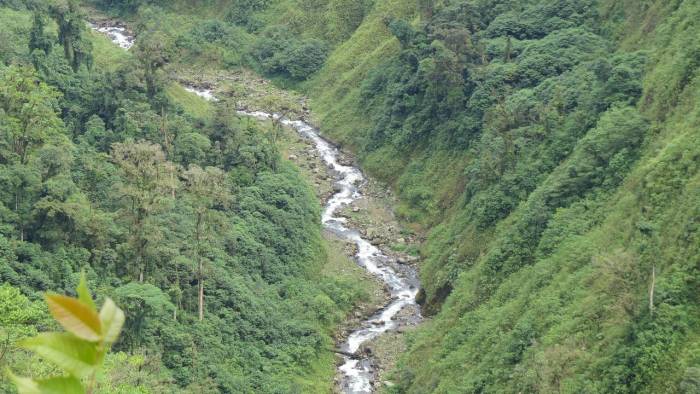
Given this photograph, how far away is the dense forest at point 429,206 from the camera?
1233 inches

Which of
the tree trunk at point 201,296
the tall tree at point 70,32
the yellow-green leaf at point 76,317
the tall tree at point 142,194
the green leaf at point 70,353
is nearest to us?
the yellow-green leaf at point 76,317

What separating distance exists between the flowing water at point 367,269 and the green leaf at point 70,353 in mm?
39954

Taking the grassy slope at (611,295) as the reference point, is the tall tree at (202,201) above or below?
below

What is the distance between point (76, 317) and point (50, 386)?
36 centimetres

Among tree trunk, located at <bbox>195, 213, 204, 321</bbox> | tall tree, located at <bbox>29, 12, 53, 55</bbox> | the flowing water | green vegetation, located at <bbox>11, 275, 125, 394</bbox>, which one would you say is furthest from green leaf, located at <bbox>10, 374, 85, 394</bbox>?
tall tree, located at <bbox>29, 12, 53, 55</bbox>

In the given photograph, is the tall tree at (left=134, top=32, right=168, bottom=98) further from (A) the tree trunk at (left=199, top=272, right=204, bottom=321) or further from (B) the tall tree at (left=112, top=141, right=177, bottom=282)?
(A) the tree trunk at (left=199, top=272, right=204, bottom=321)

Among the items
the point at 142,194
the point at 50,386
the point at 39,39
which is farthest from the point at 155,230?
the point at 50,386

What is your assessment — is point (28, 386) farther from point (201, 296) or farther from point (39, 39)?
point (39, 39)

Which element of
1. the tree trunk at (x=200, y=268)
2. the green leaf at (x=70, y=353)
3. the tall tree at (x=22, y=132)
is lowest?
the tree trunk at (x=200, y=268)

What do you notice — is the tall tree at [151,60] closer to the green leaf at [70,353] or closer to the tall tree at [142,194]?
the tall tree at [142,194]

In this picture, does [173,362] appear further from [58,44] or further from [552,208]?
[58,44]

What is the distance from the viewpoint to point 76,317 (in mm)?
3730

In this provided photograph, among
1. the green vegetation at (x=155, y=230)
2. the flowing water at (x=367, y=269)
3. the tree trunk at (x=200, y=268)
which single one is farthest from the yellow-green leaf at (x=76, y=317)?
the flowing water at (x=367, y=269)

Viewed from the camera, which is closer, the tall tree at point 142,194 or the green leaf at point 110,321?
the green leaf at point 110,321
